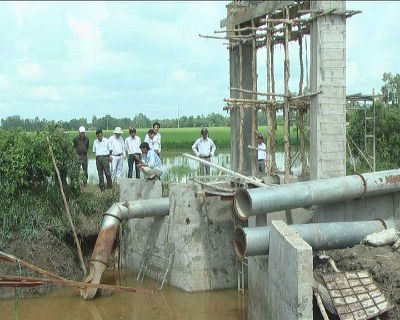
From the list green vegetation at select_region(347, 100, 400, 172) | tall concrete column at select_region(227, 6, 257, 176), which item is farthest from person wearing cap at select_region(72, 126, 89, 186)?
green vegetation at select_region(347, 100, 400, 172)

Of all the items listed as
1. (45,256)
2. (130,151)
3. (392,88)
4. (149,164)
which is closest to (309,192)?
(149,164)

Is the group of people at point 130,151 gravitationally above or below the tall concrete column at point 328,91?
Answer: below

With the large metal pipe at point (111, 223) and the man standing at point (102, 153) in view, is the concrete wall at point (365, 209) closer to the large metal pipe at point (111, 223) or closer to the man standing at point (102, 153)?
the large metal pipe at point (111, 223)

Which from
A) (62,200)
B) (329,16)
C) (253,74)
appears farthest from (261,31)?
(62,200)

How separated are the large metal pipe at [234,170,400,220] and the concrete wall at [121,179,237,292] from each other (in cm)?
303

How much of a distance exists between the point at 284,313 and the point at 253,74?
687 cm

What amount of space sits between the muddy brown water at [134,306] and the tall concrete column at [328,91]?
3.19 metres

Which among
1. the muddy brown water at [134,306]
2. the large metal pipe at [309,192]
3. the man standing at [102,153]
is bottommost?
the muddy brown water at [134,306]

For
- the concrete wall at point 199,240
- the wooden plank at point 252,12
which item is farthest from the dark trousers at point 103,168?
the wooden plank at point 252,12

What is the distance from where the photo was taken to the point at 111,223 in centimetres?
1277

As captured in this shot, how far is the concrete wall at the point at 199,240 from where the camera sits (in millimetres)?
12289

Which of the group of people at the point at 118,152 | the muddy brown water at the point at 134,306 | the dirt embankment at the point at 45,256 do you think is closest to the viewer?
the muddy brown water at the point at 134,306

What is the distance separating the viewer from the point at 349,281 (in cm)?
736

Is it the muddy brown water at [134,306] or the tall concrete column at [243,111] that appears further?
the tall concrete column at [243,111]
